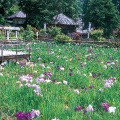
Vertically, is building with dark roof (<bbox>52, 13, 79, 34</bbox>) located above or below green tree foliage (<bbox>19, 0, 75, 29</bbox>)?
Result: below

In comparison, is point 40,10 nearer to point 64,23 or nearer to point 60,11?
point 60,11

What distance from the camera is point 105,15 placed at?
30547 millimetres

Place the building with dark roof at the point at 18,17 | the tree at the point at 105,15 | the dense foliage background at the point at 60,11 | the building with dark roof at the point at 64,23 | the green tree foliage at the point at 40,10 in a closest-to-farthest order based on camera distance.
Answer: the tree at the point at 105,15 → the dense foliage background at the point at 60,11 → the green tree foliage at the point at 40,10 → the building with dark roof at the point at 64,23 → the building with dark roof at the point at 18,17

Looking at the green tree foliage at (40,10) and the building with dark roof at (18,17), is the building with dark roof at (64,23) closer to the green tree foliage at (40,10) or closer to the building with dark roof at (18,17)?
the green tree foliage at (40,10)

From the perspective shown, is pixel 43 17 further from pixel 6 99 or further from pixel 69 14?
pixel 6 99

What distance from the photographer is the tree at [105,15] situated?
29.9 meters

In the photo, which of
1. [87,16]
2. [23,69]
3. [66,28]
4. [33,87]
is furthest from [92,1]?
[33,87]

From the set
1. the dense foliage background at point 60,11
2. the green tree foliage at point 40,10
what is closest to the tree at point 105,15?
the dense foliage background at point 60,11

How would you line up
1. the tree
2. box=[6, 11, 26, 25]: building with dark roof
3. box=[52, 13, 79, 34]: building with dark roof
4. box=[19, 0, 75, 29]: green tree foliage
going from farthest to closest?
box=[6, 11, 26, 25]: building with dark roof → box=[52, 13, 79, 34]: building with dark roof → box=[19, 0, 75, 29]: green tree foliage → the tree

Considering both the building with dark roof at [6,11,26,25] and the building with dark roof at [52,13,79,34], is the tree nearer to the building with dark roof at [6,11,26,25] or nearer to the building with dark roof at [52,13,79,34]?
the building with dark roof at [52,13,79,34]

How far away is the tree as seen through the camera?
98.2 feet

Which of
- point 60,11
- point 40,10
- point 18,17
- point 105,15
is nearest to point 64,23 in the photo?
point 60,11

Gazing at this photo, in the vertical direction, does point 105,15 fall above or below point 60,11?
below

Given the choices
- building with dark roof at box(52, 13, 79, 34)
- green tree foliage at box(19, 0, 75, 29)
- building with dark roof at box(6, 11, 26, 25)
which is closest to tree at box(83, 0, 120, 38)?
building with dark roof at box(52, 13, 79, 34)
